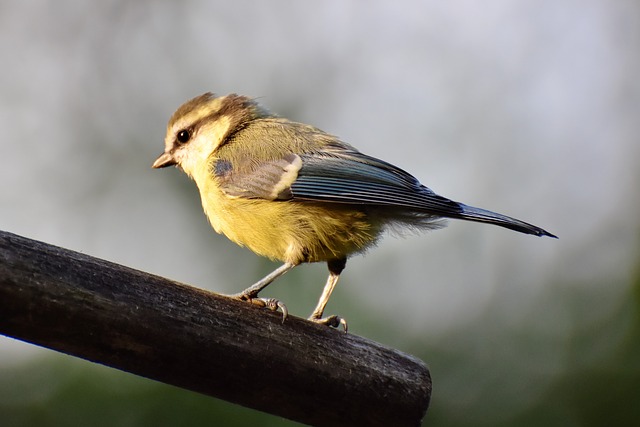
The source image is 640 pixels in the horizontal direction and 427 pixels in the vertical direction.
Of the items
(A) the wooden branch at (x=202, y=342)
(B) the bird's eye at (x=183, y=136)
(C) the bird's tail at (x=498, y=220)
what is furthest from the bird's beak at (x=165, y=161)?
(A) the wooden branch at (x=202, y=342)

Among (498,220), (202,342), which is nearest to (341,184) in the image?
(498,220)

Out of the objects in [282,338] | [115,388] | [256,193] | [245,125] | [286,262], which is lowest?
[115,388]

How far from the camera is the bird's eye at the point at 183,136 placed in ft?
14.2

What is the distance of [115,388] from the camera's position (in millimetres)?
4887

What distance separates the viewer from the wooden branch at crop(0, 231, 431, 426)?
A: 2098mm

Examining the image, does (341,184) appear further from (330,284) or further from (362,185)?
(330,284)

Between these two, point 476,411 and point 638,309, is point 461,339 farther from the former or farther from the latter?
point 638,309

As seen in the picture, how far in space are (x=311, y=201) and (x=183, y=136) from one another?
3.55 ft

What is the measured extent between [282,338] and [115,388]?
2681mm

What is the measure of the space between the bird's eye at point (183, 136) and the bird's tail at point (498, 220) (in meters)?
1.56

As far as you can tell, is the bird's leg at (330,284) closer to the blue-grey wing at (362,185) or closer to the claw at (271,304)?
the blue-grey wing at (362,185)

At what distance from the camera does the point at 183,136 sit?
14.2 ft

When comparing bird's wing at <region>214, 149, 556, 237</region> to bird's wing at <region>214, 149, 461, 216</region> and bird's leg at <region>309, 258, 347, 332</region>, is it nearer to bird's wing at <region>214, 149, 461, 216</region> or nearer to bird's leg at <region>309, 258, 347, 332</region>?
bird's wing at <region>214, 149, 461, 216</region>

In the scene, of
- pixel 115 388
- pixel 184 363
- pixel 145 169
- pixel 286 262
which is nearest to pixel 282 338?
pixel 184 363
